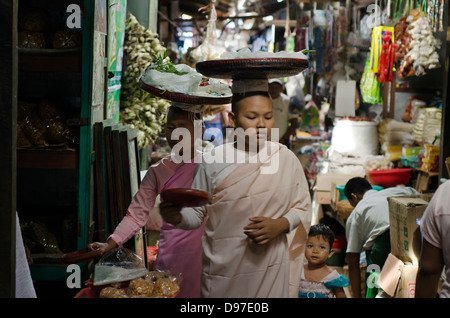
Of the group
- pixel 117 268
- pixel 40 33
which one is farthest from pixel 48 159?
pixel 117 268

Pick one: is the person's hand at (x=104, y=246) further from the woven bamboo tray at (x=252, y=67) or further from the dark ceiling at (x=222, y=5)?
the dark ceiling at (x=222, y=5)

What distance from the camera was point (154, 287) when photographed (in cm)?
308

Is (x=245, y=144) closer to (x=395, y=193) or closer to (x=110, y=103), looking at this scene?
(x=110, y=103)

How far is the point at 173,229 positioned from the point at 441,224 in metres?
1.47

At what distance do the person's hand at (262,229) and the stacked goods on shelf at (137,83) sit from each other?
3024 millimetres

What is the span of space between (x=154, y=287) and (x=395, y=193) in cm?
322

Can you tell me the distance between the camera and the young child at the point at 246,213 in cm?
260

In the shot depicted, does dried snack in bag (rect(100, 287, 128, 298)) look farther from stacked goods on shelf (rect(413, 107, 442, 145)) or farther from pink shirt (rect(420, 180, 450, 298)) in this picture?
stacked goods on shelf (rect(413, 107, 442, 145))

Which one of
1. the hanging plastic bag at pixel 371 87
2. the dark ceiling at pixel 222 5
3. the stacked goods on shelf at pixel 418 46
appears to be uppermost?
the dark ceiling at pixel 222 5

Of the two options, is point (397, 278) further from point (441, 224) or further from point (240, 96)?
point (240, 96)

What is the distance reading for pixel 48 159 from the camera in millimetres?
3896

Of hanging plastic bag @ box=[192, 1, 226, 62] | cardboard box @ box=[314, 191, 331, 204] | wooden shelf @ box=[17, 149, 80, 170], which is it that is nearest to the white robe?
wooden shelf @ box=[17, 149, 80, 170]

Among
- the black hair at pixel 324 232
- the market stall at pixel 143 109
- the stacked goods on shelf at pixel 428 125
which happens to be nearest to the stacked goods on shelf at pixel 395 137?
the market stall at pixel 143 109

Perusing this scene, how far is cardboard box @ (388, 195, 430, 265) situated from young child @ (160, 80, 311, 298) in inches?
80.2
